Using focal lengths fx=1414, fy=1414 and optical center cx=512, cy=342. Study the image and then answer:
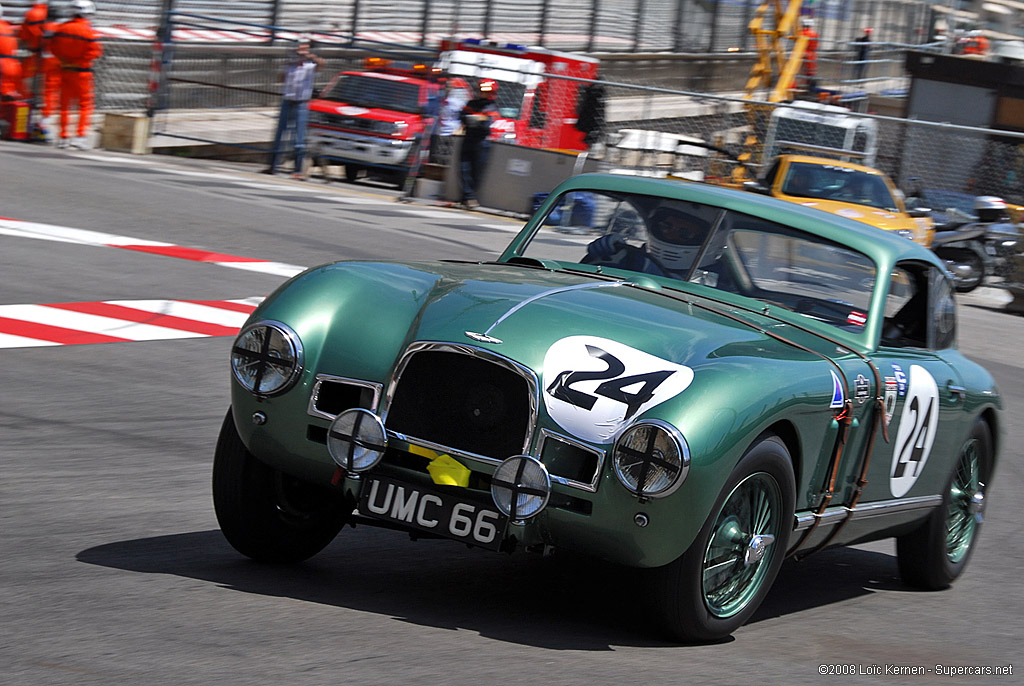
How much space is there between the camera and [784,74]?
34.6 m

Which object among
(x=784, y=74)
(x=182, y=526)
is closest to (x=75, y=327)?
(x=182, y=526)

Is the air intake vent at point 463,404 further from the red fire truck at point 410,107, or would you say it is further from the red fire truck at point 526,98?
the red fire truck at point 526,98

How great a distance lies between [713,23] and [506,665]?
4246cm

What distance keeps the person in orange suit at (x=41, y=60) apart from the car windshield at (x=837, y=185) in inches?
419

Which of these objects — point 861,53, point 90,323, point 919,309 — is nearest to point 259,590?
point 919,309

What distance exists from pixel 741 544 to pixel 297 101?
1793 cm

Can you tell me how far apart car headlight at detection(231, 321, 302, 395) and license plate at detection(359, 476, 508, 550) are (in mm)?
470

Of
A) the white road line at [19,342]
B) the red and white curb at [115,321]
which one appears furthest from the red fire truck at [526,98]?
the white road line at [19,342]

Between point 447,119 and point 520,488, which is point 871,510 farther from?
point 447,119

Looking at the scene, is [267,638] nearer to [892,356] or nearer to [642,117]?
[892,356]

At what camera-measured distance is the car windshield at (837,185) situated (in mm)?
18172

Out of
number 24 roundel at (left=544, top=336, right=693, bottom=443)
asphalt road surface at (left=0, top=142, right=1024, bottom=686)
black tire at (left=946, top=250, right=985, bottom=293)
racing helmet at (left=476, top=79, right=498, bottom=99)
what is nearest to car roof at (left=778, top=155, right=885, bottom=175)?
black tire at (left=946, top=250, right=985, bottom=293)

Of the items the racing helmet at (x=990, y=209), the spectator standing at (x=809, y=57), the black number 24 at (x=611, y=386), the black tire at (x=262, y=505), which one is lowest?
the black tire at (x=262, y=505)

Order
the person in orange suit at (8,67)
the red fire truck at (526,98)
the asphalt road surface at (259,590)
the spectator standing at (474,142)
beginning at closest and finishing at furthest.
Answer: the asphalt road surface at (259,590) → the spectator standing at (474,142) → the person in orange suit at (8,67) → the red fire truck at (526,98)
